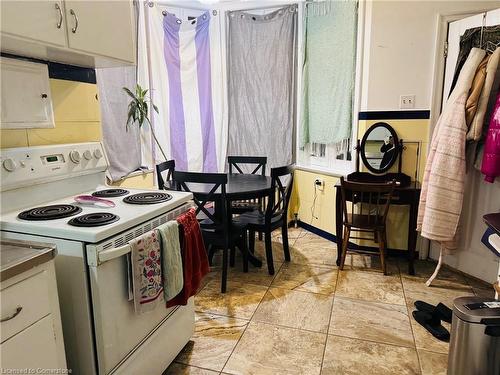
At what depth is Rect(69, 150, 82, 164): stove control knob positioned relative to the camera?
5.81 ft

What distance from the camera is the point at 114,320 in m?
1.32

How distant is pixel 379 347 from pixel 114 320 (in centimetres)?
145

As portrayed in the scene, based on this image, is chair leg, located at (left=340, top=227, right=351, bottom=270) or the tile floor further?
chair leg, located at (left=340, top=227, right=351, bottom=270)

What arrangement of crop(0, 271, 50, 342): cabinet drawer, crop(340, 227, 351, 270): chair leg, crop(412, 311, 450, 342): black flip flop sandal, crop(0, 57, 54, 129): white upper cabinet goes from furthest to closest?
1. crop(340, 227, 351, 270): chair leg
2. crop(412, 311, 450, 342): black flip flop sandal
3. crop(0, 57, 54, 129): white upper cabinet
4. crop(0, 271, 50, 342): cabinet drawer

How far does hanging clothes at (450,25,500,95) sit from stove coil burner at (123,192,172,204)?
7.48ft

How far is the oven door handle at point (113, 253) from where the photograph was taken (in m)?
1.22

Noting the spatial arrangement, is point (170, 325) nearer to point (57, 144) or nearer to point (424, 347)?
point (57, 144)

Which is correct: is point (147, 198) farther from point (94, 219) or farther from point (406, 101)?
point (406, 101)

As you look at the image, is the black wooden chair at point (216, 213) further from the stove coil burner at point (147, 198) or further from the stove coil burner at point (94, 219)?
the stove coil burner at point (94, 219)

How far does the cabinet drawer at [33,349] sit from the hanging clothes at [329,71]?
2939mm

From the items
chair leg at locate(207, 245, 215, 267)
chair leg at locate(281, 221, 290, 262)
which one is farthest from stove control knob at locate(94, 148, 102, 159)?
chair leg at locate(281, 221, 290, 262)

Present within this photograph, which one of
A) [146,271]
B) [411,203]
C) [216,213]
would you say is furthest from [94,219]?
[411,203]

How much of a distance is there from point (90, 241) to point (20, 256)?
216 mm

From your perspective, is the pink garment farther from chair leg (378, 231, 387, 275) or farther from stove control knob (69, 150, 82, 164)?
stove control knob (69, 150, 82, 164)
